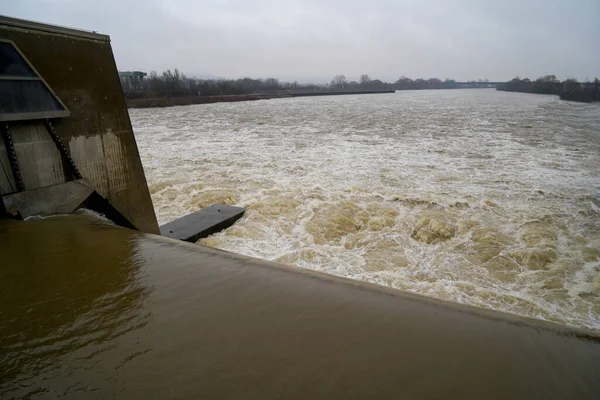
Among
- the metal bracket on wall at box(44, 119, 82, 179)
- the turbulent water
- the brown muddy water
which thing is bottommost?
the turbulent water

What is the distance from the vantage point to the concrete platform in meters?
8.48

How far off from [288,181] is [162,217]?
15.3ft

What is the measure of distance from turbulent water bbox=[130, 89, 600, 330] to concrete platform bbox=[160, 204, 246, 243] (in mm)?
299

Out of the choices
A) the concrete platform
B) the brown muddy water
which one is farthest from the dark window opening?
the concrete platform

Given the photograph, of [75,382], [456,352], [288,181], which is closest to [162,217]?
[288,181]

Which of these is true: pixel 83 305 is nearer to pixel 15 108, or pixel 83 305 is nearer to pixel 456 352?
pixel 456 352

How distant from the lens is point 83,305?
3363mm

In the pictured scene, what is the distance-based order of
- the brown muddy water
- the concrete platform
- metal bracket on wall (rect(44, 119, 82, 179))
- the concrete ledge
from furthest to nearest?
the concrete platform → metal bracket on wall (rect(44, 119, 82, 179)) → the concrete ledge → the brown muddy water

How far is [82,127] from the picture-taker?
654 centimetres

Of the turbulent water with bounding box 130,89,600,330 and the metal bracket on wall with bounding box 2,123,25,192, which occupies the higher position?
the metal bracket on wall with bounding box 2,123,25,192

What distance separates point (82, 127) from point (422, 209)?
28.1 feet

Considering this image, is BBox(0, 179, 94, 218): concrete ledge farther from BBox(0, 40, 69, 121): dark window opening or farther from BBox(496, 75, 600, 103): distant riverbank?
BBox(496, 75, 600, 103): distant riverbank

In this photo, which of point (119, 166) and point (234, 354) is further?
point (119, 166)

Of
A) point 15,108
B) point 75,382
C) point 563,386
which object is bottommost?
point 563,386
